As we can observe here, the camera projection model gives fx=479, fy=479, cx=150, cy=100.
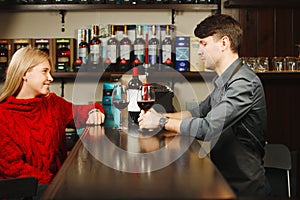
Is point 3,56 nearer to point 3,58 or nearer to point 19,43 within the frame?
point 3,58

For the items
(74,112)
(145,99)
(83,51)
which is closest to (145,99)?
(145,99)

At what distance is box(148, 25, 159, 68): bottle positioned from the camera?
11.7 ft

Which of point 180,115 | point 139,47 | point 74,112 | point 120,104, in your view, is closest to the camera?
point 120,104

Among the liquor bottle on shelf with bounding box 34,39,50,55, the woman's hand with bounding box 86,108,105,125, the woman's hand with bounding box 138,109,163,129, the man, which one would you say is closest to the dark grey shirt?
the man

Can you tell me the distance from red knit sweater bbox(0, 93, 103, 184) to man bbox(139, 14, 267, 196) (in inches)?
21.3

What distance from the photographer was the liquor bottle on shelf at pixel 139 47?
11.7 ft

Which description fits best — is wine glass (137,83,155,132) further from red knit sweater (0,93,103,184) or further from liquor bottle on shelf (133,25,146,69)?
liquor bottle on shelf (133,25,146,69)

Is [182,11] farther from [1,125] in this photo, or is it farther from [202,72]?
[1,125]

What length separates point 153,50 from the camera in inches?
140

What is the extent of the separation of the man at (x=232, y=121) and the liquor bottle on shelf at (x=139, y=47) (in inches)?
51.0

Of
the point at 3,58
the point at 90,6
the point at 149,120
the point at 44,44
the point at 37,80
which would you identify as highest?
the point at 90,6

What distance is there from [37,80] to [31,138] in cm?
30

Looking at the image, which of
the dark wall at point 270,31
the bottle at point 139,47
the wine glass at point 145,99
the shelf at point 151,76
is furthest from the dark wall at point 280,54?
the wine glass at point 145,99

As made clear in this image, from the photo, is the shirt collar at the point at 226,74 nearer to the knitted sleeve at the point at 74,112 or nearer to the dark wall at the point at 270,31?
the knitted sleeve at the point at 74,112
